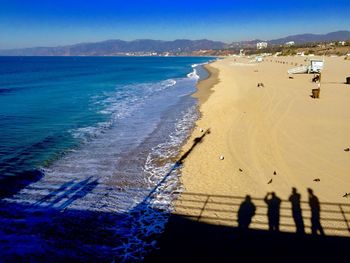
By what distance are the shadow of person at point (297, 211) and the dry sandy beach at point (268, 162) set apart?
4.7 inches

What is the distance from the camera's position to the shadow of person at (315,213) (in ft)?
29.9

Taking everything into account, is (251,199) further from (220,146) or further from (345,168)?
(220,146)

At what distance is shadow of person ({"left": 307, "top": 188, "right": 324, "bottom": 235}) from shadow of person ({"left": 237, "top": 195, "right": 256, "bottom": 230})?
5.32ft

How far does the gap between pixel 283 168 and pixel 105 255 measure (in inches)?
313

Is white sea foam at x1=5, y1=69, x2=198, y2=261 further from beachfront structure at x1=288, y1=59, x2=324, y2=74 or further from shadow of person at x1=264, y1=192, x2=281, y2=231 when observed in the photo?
beachfront structure at x1=288, y1=59, x2=324, y2=74

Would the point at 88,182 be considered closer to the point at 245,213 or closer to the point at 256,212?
the point at 245,213

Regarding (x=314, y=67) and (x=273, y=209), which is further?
(x=314, y=67)

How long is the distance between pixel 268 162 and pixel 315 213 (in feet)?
14.5

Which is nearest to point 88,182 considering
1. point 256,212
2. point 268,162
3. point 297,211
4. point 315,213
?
point 256,212

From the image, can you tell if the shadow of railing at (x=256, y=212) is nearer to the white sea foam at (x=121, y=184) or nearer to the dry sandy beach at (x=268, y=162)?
the dry sandy beach at (x=268, y=162)

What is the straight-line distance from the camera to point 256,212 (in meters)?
10.2

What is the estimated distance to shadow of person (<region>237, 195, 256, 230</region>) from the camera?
9500mm

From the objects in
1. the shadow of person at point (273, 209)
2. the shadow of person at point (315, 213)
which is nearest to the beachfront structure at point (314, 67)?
the shadow of person at point (315, 213)

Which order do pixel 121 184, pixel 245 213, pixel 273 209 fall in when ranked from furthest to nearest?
1. pixel 121 184
2. pixel 273 209
3. pixel 245 213
